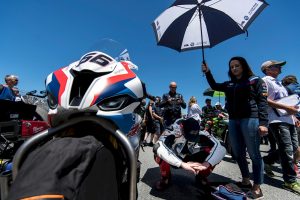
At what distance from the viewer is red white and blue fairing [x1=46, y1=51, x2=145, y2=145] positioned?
1295 mm

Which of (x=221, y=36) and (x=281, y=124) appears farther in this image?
(x=221, y=36)

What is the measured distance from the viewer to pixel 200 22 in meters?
4.21

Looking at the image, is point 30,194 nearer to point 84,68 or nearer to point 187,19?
point 84,68

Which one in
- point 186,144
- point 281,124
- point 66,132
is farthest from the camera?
point 281,124

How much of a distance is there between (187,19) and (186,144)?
229 centimetres

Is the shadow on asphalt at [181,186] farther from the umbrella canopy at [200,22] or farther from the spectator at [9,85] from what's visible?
the spectator at [9,85]

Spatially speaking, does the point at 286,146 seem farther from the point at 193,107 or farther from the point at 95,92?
the point at 193,107

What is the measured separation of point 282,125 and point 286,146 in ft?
1.09

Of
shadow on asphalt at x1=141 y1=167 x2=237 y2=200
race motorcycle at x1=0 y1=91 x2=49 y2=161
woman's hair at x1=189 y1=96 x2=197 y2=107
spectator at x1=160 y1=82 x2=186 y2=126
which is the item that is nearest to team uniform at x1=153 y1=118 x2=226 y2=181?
shadow on asphalt at x1=141 y1=167 x2=237 y2=200

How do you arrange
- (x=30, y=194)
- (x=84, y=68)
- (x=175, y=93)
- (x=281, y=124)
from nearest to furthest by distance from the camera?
(x=30, y=194) → (x=84, y=68) → (x=281, y=124) → (x=175, y=93)

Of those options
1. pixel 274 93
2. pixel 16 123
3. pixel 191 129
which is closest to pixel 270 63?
pixel 274 93

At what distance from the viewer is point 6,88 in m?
5.37

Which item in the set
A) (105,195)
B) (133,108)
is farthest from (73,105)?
(105,195)

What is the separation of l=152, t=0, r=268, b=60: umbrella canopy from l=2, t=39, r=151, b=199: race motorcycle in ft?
10.0
